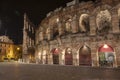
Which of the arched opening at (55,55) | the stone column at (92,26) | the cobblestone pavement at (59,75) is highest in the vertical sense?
the stone column at (92,26)

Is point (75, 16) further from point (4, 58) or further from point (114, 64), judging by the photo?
point (4, 58)

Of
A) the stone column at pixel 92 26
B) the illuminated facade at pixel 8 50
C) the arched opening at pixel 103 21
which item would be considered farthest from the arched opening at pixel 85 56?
the illuminated facade at pixel 8 50

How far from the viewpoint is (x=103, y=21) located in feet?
79.2

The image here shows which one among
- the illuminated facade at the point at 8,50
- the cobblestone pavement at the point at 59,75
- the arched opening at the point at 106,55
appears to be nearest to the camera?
the cobblestone pavement at the point at 59,75

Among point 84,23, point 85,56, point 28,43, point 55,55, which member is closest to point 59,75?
point 85,56

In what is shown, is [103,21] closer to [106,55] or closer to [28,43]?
[106,55]

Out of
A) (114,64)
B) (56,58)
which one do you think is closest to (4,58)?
(56,58)

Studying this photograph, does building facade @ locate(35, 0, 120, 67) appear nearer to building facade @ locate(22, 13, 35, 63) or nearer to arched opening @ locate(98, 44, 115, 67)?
arched opening @ locate(98, 44, 115, 67)

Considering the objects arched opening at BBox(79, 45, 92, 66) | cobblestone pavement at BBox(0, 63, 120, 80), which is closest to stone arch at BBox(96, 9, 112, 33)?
arched opening at BBox(79, 45, 92, 66)

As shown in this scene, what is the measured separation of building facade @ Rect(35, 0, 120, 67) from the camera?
71.1ft

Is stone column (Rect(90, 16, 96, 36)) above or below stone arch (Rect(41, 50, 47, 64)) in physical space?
above

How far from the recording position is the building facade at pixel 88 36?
2166cm

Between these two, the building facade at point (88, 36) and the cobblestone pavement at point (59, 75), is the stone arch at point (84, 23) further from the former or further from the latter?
the cobblestone pavement at point (59, 75)

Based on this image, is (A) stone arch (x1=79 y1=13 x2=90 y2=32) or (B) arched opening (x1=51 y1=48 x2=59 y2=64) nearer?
(A) stone arch (x1=79 y1=13 x2=90 y2=32)
